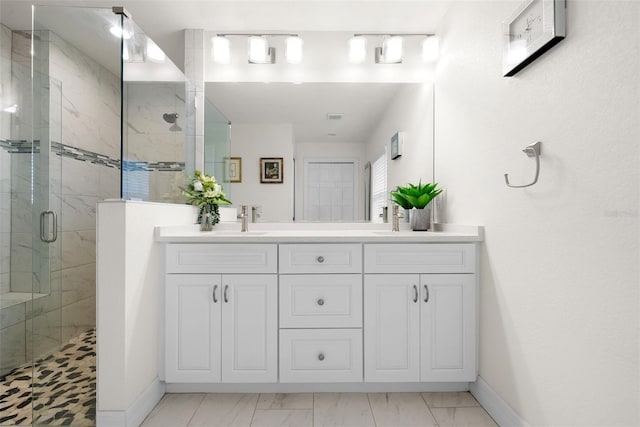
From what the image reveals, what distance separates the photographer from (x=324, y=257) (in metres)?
1.70

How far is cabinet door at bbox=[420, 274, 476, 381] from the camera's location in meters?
1.69

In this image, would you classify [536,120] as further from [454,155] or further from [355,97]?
[355,97]

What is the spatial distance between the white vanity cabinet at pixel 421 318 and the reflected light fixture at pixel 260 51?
154 centimetres

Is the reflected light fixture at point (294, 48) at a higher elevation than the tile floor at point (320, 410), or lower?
higher

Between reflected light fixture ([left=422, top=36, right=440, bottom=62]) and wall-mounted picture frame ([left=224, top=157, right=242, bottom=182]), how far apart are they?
149 centimetres

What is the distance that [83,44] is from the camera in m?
2.08

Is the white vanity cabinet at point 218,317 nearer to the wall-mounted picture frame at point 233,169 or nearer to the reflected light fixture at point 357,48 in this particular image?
the wall-mounted picture frame at point 233,169

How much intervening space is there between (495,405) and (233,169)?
204 cm

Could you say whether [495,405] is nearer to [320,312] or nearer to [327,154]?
[320,312]

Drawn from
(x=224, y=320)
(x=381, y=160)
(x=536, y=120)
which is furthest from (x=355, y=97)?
(x=224, y=320)

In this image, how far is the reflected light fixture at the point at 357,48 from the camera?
7.42 ft

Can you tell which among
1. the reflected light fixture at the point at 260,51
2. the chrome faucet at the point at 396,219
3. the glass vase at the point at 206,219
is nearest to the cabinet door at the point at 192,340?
the glass vase at the point at 206,219

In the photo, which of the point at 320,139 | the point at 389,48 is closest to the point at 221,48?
the point at 320,139

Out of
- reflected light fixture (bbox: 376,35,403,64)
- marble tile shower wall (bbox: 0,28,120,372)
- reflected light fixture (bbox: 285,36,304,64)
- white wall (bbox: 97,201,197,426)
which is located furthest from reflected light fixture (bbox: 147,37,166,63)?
reflected light fixture (bbox: 376,35,403,64)
